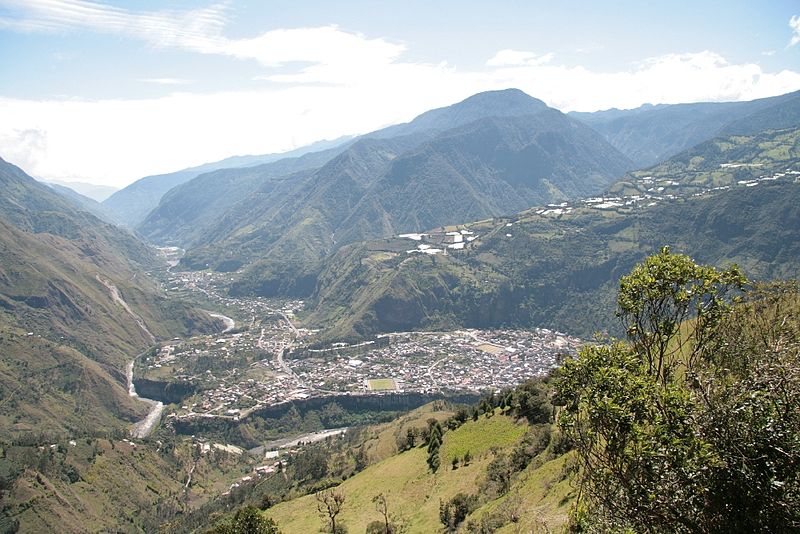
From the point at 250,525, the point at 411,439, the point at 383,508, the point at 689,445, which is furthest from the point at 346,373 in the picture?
the point at 689,445

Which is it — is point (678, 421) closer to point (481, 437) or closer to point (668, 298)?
point (668, 298)

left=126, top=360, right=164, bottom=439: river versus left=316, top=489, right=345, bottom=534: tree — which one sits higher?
left=316, top=489, right=345, bottom=534: tree

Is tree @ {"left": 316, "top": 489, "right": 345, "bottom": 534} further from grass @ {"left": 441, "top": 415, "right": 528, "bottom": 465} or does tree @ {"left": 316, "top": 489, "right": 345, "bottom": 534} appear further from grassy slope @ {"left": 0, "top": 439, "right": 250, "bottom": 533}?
grassy slope @ {"left": 0, "top": 439, "right": 250, "bottom": 533}

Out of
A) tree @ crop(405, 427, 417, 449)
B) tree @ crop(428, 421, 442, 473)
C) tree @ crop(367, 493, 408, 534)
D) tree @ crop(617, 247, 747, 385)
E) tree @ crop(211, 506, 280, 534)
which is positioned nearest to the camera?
tree @ crop(617, 247, 747, 385)

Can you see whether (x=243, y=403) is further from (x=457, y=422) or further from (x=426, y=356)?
(x=457, y=422)

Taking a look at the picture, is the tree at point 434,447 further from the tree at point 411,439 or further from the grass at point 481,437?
the tree at point 411,439

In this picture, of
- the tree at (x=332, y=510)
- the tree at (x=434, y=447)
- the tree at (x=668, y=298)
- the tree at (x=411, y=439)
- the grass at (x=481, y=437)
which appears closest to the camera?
the tree at (x=668, y=298)

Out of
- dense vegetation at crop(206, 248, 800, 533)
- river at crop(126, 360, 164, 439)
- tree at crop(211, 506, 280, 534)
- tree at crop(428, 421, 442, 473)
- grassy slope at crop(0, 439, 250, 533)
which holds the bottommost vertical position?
river at crop(126, 360, 164, 439)

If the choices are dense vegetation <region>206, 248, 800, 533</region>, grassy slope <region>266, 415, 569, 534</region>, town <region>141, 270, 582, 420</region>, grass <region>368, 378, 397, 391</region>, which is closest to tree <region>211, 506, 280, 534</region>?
grassy slope <region>266, 415, 569, 534</region>

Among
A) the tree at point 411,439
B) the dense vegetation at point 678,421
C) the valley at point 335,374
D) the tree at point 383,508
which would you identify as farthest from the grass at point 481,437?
the valley at point 335,374
